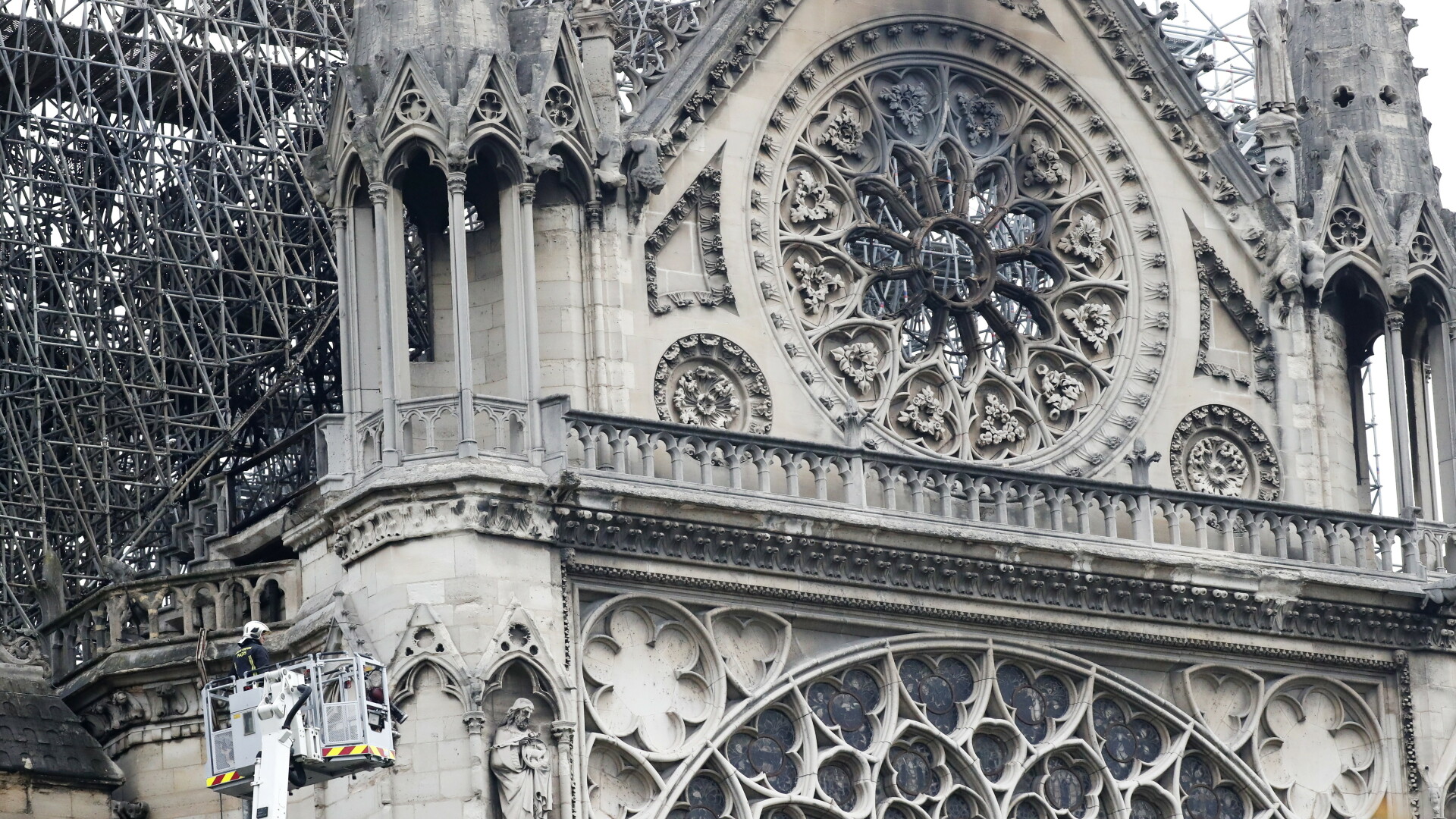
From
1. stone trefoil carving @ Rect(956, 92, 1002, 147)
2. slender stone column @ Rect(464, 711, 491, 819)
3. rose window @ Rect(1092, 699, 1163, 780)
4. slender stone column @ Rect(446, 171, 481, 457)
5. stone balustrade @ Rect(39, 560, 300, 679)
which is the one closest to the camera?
slender stone column @ Rect(464, 711, 491, 819)

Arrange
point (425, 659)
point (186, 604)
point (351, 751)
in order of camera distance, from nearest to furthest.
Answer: point (351, 751) → point (425, 659) → point (186, 604)

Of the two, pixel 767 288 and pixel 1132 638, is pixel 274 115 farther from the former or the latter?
pixel 1132 638

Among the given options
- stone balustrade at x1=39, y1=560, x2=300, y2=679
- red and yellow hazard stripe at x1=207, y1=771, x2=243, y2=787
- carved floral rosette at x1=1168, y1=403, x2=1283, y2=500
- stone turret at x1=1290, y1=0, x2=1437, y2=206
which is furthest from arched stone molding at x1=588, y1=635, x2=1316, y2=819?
stone turret at x1=1290, y1=0, x2=1437, y2=206

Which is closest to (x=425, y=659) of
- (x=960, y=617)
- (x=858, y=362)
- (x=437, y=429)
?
(x=437, y=429)

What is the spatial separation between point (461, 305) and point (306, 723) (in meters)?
5.62

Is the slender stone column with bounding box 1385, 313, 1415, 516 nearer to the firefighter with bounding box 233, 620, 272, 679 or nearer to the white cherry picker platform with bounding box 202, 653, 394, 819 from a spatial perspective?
the white cherry picker platform with bounding box 202, 653, 394, 819

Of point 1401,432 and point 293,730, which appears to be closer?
point 293,730

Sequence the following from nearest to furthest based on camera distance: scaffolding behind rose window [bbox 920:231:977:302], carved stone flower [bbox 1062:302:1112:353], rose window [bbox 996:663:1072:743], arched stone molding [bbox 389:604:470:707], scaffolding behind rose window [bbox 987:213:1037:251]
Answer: arched stone molding [bbox 389:604:470:707], rose window [bbox 996:663:1072:743], scaffolding behind rose window [bbox 920:231:977:302], carved stone flower [bbox 1062:302:1112:353], scaffolding behind rose window [bbox 987:213:1037:251]

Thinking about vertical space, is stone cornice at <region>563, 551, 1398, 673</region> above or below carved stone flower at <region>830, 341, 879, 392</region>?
below

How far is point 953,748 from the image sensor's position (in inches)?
1118

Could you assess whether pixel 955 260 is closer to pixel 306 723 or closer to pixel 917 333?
pixel 917 333

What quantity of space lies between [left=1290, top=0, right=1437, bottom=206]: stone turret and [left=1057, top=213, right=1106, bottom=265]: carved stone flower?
188 centimetres

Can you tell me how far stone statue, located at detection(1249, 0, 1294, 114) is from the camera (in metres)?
Answer: 31.5

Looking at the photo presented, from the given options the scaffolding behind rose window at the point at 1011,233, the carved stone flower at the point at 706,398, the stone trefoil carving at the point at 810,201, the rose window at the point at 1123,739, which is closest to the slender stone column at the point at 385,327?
the carved stone flower at the point at 706,398
